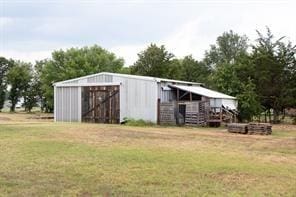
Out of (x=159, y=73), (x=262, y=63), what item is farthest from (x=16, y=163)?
(x=159, y=73)

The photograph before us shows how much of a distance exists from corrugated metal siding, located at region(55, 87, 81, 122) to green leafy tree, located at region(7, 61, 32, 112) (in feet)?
113

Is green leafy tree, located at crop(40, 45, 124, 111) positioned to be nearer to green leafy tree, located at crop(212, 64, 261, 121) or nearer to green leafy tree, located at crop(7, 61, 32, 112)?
green leafy tree, located at crop(7, 61, 32, 112)

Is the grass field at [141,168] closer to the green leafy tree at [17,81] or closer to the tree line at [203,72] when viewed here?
the tree line at [203,72]

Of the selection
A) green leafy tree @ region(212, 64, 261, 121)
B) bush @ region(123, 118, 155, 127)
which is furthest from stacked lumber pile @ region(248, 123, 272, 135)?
green leafy tree @ region(212, 64, 261, 121)

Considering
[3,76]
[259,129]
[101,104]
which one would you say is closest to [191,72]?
[101,104]

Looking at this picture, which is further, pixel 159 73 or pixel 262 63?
pixel 159 73

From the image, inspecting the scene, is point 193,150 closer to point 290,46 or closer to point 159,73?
point 290,46

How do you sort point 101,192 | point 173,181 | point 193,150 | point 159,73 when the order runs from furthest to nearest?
point 159,73
point 193,150
point 173,181
point 101,192

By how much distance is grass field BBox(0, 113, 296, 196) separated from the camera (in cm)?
983

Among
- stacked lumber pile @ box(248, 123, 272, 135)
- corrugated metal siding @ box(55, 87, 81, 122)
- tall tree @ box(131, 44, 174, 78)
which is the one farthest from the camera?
tall tree @ box(131, 44, 174, 78)

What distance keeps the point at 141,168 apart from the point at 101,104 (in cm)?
2556

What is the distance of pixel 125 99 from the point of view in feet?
120

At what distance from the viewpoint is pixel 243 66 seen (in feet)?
152

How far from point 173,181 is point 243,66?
36921 millimetres
